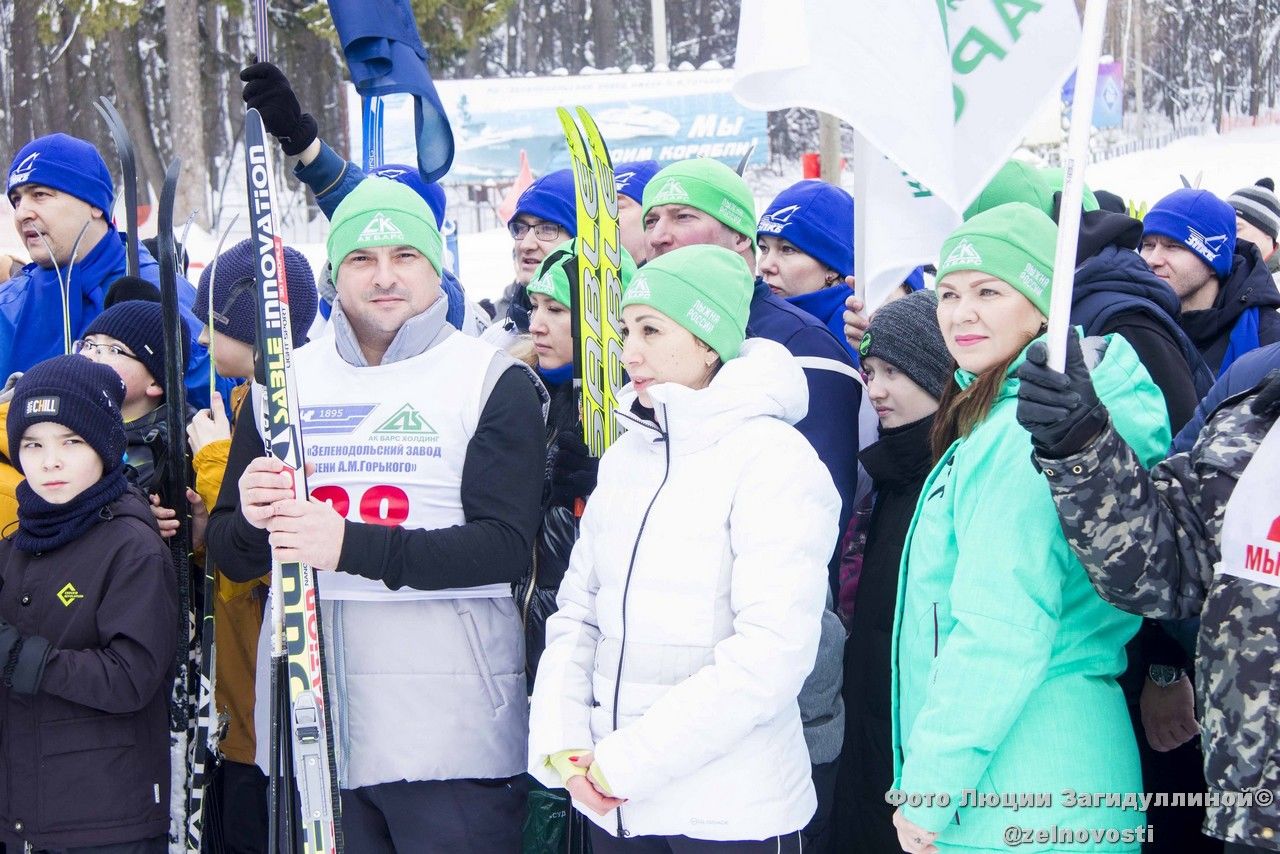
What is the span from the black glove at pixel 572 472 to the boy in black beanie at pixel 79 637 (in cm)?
98

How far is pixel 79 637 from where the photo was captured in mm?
2916

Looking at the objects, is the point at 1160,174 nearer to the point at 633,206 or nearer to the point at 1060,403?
the point at 633,206

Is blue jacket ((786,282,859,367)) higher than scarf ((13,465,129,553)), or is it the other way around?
blue jacket ((786,282,859,367))

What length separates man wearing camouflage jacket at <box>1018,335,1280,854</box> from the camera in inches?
73.6

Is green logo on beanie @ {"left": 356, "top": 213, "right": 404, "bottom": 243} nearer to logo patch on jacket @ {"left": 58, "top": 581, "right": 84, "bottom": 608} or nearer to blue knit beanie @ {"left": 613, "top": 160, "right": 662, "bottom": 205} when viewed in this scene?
logo patch on jacket @ {"left": 58, "top": 581, "right": 84, "bottom": 608}

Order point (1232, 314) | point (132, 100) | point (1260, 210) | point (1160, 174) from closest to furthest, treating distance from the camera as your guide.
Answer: point (1232, 314), point (1260, 210), point (1160, 174), point (132, 100)

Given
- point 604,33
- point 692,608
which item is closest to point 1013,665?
point 692,608

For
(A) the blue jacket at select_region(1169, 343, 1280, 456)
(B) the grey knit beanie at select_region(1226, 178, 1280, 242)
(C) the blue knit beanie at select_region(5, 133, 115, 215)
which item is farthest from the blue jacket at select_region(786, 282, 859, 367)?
(B) the grey knit beanie at select_region(1226, 178, 1280, 242)

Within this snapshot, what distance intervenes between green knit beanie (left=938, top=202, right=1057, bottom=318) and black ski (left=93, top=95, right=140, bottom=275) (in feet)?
7.44

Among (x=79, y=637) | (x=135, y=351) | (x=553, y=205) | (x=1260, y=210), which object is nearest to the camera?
(x=79, y=637)

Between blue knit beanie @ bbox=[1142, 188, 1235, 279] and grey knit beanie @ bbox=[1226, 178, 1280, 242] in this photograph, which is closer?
blue knit beanie @ bbox=[1142, 188, 1235, 279]

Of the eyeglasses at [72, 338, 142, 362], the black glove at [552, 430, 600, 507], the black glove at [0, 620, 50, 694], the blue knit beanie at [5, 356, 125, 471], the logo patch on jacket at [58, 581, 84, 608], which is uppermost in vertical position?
the eyeglasses at [72, 338, 142, 362]

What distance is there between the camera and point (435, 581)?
8.60 ft

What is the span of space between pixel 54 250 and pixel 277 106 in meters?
1.58
